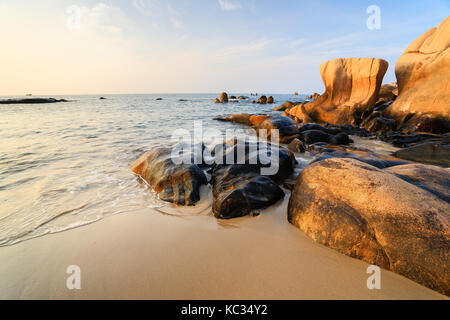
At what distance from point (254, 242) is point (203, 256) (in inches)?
22.5

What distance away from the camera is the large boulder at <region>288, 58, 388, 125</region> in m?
10.5

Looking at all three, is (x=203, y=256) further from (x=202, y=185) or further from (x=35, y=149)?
(x=35, y=149)

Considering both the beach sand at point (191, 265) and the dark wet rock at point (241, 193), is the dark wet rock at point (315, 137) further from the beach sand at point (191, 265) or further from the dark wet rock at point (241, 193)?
the beach sand at point (191, 265)

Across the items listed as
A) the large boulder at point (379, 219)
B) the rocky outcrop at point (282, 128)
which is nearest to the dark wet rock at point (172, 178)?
the large boulder at point (379, 219)

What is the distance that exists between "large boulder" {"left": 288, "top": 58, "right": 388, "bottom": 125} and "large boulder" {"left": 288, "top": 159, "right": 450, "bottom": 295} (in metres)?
10.00

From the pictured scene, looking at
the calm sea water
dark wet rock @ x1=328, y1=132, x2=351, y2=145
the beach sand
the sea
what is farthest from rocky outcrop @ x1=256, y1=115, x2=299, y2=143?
the beach sand

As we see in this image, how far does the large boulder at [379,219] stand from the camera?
1.55 m

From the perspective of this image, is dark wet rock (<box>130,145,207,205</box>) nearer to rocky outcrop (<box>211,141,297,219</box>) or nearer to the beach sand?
rocky outcrop (<box>211,141,297,219</box>)

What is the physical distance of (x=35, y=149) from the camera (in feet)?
19.1

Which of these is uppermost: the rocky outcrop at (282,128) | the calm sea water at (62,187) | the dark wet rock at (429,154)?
the rocky outcrop at (282,128)

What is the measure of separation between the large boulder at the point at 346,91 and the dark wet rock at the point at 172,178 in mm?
10475

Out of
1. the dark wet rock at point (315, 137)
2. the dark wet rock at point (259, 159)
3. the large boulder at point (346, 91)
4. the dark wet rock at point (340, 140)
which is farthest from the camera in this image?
the large boulder at point (346, 91)

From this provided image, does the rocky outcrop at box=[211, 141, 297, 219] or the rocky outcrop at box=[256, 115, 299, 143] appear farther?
the rocky outcrop at box=[256, 115, 299, 143]

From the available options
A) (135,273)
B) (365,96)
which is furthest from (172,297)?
(365,96)
